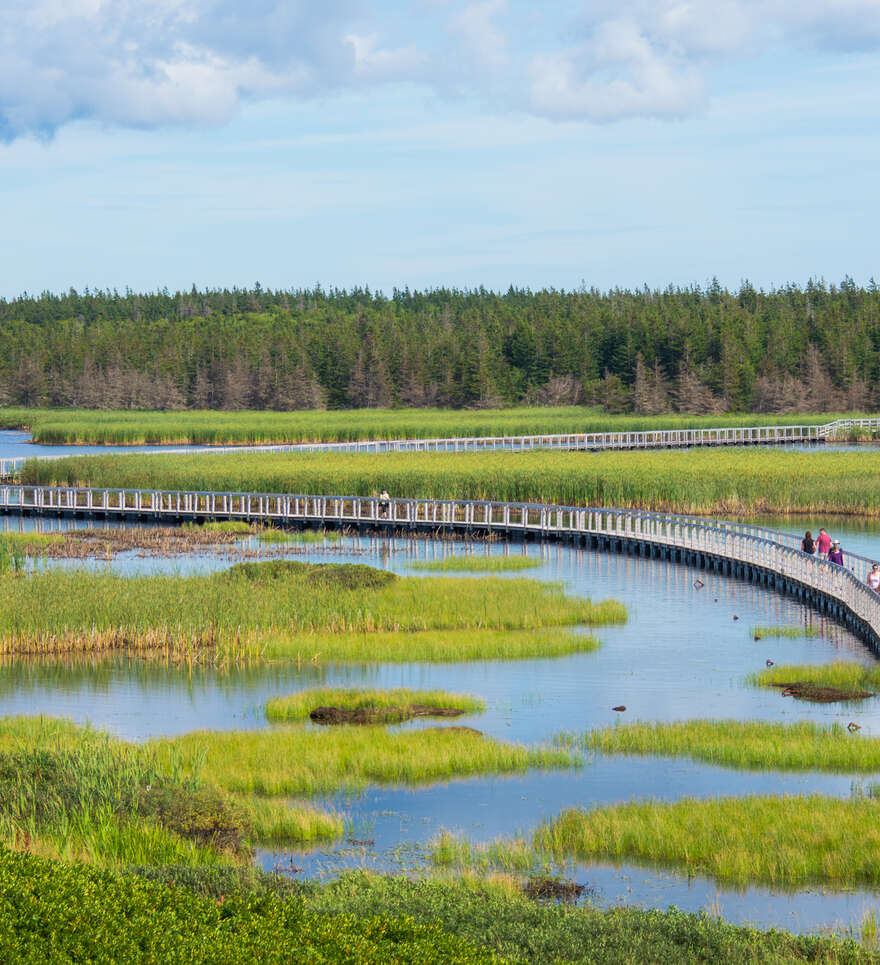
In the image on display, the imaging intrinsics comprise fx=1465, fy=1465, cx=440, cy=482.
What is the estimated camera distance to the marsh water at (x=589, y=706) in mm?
16234

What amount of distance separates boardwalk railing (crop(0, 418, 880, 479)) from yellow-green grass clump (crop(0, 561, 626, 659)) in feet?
176

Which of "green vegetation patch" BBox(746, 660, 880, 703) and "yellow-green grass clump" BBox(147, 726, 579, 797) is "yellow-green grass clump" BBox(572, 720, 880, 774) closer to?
"yellow-green grass clump" BBox(147, 726, 579, 797)

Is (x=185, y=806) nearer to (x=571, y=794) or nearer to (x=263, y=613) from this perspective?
(x=571, y=794)

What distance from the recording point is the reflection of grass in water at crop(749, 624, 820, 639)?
32625 millimetres

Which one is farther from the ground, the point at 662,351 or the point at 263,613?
the point at 662,351

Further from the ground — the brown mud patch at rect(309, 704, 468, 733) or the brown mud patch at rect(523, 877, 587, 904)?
the brown mud patch at rect(309, 704, 468, 733)

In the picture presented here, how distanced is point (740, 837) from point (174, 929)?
26.5 ft

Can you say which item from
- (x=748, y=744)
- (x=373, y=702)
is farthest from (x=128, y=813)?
(x=748, y=744)

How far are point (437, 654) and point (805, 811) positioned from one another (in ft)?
42.2

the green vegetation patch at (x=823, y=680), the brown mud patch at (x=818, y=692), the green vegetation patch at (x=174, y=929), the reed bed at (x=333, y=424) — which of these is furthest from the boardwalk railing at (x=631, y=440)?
the green vegetation patch at (x=174, y=929)

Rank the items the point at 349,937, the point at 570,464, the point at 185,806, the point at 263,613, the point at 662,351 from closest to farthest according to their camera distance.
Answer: the point at 349,937, the point at 185,806, the point at 263,613, the point at 570,464, the point at 662,351

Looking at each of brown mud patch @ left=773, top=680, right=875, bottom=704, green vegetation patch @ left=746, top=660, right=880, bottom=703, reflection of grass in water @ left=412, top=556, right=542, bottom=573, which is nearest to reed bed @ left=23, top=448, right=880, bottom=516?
reflection of grass in water @ left=412, top=556, right=542, bottom=573

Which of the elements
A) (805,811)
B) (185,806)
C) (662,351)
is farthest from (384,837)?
(662,351)

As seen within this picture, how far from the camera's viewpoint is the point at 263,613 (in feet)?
106
